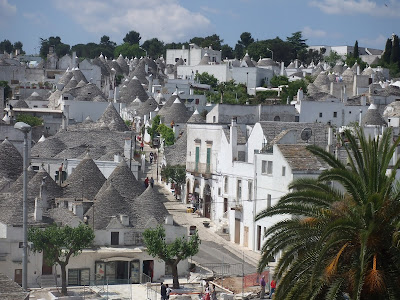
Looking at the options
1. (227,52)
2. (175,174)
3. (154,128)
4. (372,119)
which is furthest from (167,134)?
(227,52)

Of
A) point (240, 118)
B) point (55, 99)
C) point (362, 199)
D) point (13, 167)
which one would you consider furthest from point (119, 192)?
point (55, 99)

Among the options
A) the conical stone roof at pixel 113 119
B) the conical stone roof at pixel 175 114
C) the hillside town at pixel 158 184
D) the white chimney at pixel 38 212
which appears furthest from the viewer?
the conical stone roof at pixel 175 114

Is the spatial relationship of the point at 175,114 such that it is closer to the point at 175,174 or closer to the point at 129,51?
the point at 175,174

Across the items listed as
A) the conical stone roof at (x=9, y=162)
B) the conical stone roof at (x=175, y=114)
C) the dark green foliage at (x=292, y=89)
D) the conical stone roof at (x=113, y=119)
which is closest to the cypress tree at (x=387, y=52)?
the dark green foliage at (x=292, y=89)

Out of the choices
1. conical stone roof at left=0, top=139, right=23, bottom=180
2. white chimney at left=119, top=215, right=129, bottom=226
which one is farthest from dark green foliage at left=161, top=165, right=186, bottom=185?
white chimney at left=119, top=215, right=129, bottom=226

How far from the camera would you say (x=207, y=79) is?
105938mm

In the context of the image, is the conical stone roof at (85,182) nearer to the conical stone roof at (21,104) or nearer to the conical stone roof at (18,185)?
the conical stone roof at (18,185)

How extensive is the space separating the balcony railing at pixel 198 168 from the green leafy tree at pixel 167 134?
43.9ft

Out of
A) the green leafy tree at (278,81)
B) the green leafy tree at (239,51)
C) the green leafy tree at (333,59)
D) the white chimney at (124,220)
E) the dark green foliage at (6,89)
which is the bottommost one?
the white chimney at (124,220)

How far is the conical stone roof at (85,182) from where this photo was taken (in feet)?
154

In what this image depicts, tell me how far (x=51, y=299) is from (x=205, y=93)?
64214mm

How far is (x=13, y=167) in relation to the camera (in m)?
53.1

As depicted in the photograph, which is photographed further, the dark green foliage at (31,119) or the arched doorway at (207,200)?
the dark green foliage at (31,119)

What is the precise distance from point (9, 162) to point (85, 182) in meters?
7.43
